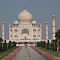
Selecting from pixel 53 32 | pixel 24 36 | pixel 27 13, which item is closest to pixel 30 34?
pixel 24 36

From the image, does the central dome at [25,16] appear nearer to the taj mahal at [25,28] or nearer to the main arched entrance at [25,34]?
the taj mahal at [25,28]

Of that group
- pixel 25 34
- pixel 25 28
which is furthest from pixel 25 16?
pixel 25 34

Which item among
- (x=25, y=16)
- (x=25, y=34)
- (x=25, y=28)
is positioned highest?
(x=25, y=16)

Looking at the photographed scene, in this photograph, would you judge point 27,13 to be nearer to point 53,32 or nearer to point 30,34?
point 30,34

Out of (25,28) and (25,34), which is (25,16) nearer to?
(25,28)

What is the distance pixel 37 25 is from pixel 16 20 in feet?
23.1

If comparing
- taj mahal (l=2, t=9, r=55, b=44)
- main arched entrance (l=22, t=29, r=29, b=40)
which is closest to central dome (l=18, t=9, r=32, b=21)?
taj mahal (l=2, t=9, r=55, b=44)

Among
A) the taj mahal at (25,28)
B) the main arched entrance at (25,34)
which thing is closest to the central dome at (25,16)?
the taj mahal at (25,28)

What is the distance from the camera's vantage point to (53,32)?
6166 cm

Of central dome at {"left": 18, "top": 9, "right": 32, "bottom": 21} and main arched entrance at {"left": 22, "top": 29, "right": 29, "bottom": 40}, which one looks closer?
main arched entrance at {"left": 22, "top": 29, "right": 29, "bottom": 40}

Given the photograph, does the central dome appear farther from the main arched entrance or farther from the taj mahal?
the main arched entrance

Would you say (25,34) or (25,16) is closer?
→ (25,16)

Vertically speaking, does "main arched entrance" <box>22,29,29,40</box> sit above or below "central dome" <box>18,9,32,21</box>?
below

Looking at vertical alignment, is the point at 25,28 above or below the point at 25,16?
below
